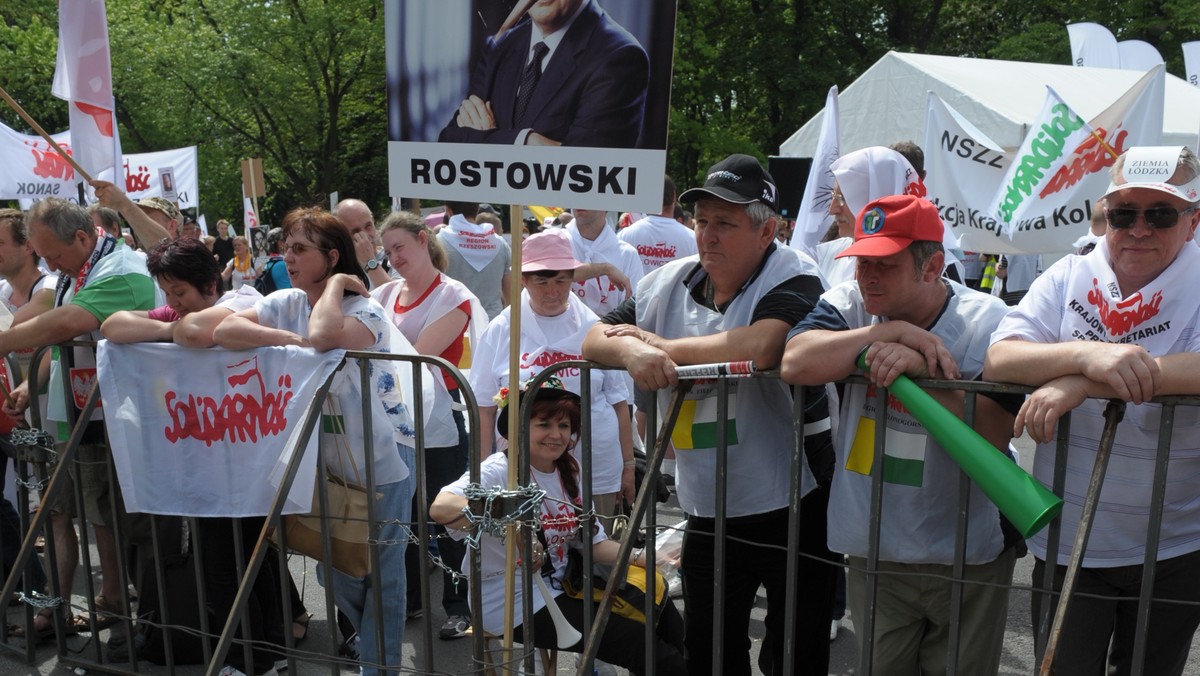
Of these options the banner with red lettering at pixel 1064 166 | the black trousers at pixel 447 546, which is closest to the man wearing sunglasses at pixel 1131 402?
the black trousers at pixel 447 546

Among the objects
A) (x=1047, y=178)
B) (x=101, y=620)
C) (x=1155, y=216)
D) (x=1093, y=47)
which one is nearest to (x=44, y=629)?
(x=101, y=620)

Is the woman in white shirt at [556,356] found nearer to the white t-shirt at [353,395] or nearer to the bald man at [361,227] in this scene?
the white t-shirt at [353,395]

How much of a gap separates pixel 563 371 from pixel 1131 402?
2644 mm

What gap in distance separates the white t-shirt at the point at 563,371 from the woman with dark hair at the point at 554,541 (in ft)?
2.35

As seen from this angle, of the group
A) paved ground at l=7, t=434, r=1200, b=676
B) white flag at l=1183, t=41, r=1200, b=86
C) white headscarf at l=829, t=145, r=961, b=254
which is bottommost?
paved ground at l=7, t=434, r=1200, b=676

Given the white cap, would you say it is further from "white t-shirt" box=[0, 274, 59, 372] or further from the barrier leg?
"white t-shirt" box=[0, 274, 59, 372]

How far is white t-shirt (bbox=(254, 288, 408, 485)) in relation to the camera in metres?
4.19

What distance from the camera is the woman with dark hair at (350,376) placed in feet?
13.7

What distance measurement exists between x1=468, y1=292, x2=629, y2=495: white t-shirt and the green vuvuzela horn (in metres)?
2.12

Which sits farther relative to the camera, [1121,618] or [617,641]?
[617,641]

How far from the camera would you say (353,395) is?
4.18m

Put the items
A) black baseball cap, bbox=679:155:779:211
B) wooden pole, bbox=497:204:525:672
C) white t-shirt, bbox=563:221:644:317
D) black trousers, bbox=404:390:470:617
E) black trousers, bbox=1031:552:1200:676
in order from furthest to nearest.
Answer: white t-shirt, bbox=563:221:644:317 < black trousers, bbox=404:390:470:617 < wooden pole, bbox=497:204:525:672 < black baseball cap, bbox=679:155:779:211 < black trousers, bbox=1031:552:1200:676

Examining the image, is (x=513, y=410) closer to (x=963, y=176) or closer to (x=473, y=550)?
(x=473, y=550)

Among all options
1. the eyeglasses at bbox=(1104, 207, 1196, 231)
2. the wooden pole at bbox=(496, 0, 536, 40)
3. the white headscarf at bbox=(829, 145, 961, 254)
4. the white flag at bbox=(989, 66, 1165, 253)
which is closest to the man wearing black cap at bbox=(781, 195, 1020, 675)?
the eyeglasses at bbox=(1104, 207, 1196, 231)
